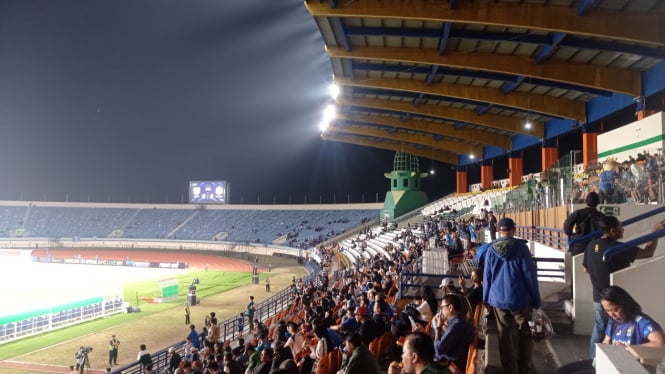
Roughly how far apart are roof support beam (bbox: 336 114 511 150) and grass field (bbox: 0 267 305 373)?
44.2 ft

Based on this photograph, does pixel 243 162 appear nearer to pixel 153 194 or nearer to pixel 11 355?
pixel 153 194

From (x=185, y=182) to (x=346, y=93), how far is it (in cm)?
6181

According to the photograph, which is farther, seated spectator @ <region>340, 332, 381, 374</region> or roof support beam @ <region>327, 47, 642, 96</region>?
roof support beam @ <region>327, 47, 642, 96</region>

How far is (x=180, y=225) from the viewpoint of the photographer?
6969 centimetres

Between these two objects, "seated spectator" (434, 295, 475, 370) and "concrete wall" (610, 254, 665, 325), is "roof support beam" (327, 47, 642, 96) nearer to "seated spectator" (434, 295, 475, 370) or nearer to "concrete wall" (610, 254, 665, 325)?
"concrete wall" (610, 254, 665, 325)

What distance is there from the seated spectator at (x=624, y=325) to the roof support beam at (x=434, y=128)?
1064 inches

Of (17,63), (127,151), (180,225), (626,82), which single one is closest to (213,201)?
(180,225)

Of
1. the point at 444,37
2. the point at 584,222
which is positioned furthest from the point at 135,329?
the point at 584,222

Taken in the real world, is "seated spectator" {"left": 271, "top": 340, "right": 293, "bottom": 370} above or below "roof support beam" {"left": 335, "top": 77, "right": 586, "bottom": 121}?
below

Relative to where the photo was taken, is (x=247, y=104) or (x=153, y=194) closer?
(x=247, y=104)

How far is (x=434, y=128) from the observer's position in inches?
1193

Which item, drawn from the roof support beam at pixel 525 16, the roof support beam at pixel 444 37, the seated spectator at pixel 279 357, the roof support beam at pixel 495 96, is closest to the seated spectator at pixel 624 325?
the seated spectator at pixel 279 357

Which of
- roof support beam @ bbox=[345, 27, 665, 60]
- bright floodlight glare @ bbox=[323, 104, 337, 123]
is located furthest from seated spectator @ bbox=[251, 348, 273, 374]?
bright floodlight glare @ bbox=[323, 104, 337, 123]

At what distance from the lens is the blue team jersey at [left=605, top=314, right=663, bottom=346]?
10.2ft
